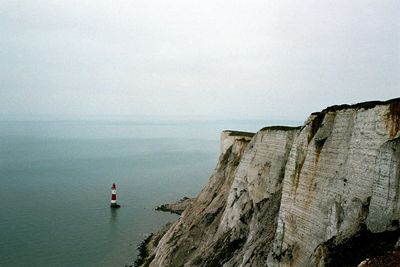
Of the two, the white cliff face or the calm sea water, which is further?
the calm sea water

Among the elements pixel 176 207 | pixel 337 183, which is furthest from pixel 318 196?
pixel 176 207

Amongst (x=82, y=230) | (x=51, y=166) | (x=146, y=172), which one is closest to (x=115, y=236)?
(x=82, y=230)

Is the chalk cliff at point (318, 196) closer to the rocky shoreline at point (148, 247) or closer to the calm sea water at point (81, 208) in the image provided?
the rocky shoreline at point (148, 247)

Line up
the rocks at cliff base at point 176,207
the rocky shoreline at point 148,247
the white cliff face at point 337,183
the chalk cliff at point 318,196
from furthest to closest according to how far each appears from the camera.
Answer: the rocks at cliff base at point 176,207 → the rocky shoreline at point 148,247 → the white cliff face at point 337,183 → the chalk cliff at point 318,196

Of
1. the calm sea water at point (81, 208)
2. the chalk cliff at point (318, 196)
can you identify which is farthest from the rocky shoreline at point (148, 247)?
the chalk cliff at point (318, 196)

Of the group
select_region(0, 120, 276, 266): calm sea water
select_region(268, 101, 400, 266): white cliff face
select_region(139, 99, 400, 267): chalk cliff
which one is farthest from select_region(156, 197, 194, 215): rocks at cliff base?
select_region(268, 101, 400, 266): white cliff face

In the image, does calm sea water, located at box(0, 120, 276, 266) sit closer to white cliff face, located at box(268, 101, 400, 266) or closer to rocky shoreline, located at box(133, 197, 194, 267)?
rocky shoreline, located at box(133, 197, 194, 267)

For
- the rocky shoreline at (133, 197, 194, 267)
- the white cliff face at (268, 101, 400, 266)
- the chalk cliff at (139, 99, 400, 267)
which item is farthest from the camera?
the rocky shoreline at (133, 197, 194, 267)

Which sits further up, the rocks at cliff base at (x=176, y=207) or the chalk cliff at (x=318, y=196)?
the chalk cliff at (x=318, y=196)

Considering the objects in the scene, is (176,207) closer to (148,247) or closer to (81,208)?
(81,208)
